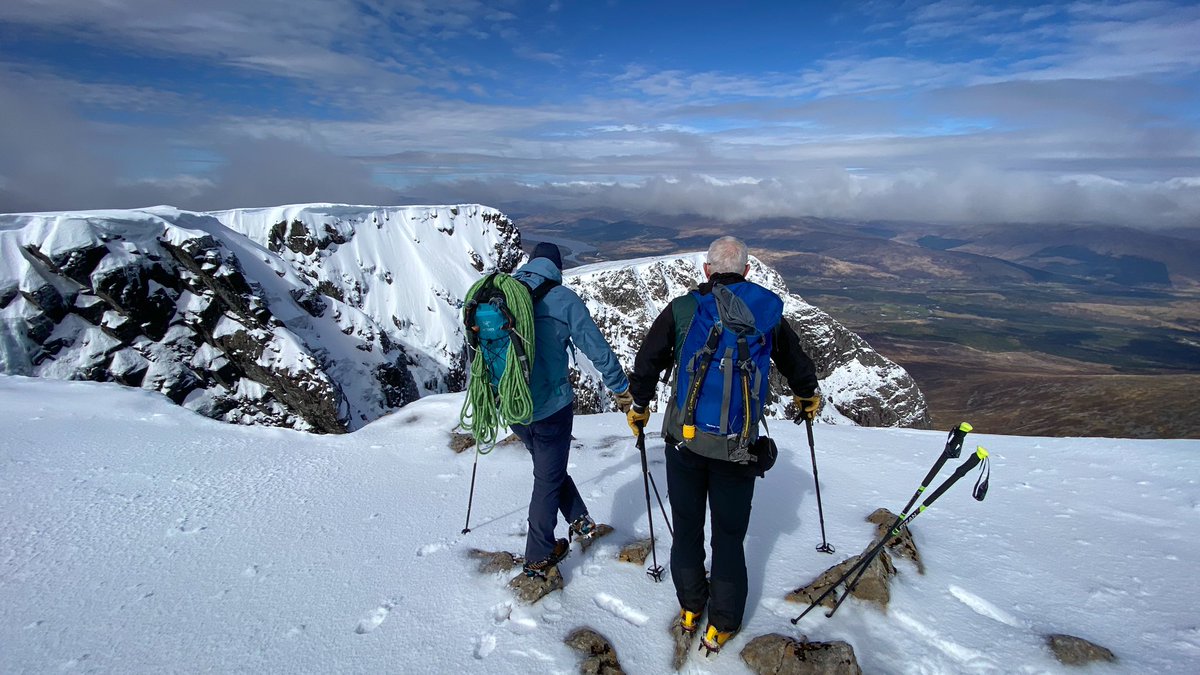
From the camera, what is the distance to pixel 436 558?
5992 mm

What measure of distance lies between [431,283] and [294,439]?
94881 mm

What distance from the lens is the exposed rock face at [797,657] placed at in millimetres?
4281

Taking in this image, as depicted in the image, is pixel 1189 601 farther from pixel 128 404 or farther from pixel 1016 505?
pixel 128 404

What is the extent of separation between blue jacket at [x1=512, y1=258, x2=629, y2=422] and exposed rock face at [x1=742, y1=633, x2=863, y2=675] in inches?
97.6

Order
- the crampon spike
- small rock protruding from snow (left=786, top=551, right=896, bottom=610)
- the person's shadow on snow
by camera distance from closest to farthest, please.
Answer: small rock protruding from snow (left=786, top=551, right=896, bottom=610) < the crampon spike < the person's shadow on snow

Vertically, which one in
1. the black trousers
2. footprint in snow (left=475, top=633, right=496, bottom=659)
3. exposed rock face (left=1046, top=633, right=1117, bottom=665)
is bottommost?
exposed rock face (left=1046, top=633, right=1117, bottom=665)

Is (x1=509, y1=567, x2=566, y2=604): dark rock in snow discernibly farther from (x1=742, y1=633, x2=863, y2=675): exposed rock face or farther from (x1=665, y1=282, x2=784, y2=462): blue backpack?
(x1=665, y1=282, x2=784, y2=462): blue backpack

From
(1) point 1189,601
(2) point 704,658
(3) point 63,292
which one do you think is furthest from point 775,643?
(3) point 63,292

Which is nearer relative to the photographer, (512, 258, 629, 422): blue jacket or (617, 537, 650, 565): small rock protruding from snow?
(512, 258, 629, 422): blue jacket

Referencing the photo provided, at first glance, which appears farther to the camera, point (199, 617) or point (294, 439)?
point (294, 439)

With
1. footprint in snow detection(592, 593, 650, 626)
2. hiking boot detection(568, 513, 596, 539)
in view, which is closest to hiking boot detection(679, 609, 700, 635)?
footprint in snow detection(592, 593, 650, 626)

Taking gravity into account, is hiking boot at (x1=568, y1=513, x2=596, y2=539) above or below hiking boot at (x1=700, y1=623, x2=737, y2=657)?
above

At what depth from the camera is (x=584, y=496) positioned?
7961mm

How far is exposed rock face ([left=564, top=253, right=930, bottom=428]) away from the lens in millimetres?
84188
